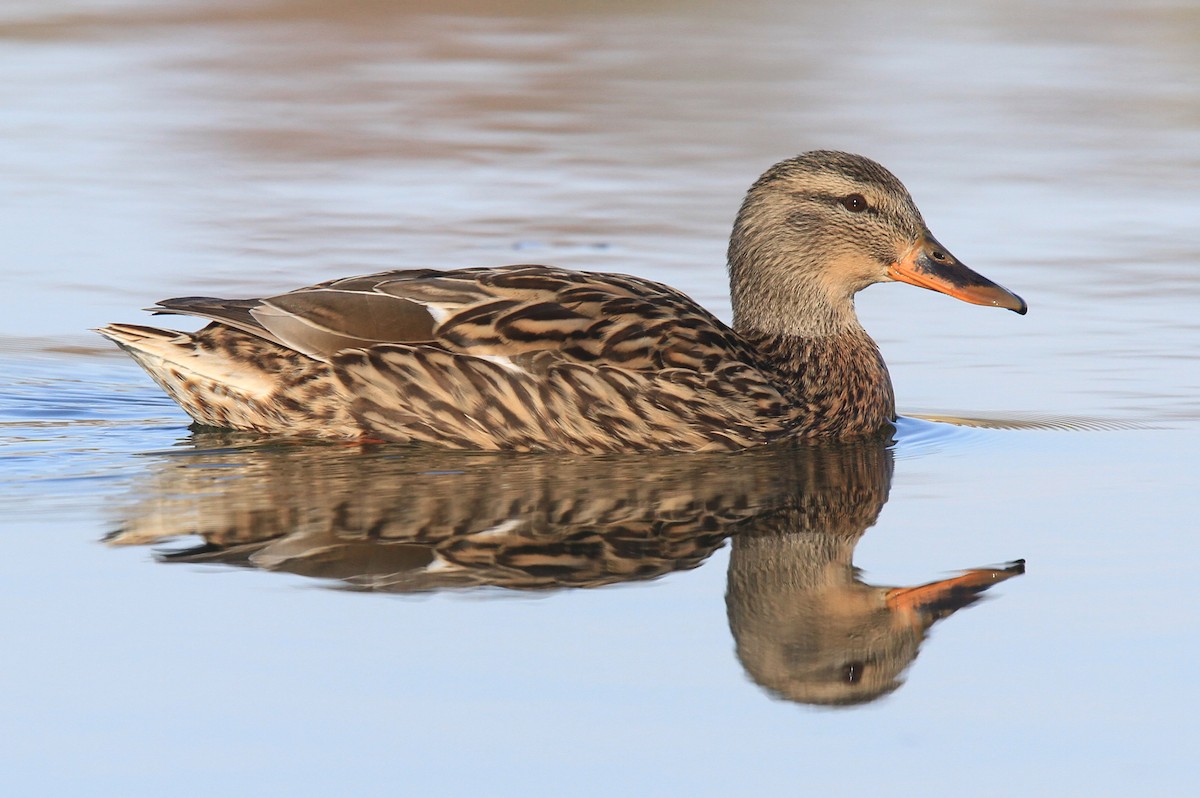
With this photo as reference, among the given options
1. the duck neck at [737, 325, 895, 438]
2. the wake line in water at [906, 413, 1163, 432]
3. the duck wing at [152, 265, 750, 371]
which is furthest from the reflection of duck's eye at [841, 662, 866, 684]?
the wake line in water at [906, 413, 1163, 432]

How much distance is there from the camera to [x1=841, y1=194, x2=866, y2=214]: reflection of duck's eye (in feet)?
31.0

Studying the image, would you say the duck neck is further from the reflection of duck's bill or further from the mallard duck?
the reflection of duck's bill

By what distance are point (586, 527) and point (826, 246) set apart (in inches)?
112

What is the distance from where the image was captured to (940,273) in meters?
9.47

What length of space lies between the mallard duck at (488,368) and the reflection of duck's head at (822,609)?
122cm

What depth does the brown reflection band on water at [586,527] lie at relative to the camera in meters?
6.12

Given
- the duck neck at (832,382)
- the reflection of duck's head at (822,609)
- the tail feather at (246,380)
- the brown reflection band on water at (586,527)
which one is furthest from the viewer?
the duck neck at (832,382)

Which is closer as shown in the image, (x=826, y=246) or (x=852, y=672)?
(x=852, y=672)

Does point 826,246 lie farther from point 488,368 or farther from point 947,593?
point 947,593

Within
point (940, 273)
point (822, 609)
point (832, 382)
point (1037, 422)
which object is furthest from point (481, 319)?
point (822, 609)

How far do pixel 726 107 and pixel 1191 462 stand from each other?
387 inches

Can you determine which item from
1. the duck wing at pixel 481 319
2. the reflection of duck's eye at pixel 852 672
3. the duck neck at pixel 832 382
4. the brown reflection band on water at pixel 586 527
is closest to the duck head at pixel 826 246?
the duck neck at pixel 832 382

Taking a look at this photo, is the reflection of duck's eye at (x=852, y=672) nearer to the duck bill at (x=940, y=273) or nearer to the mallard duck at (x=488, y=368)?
the mallard duck at (x=488, y=368)

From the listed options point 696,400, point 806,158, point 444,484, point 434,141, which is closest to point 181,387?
point 444,484
